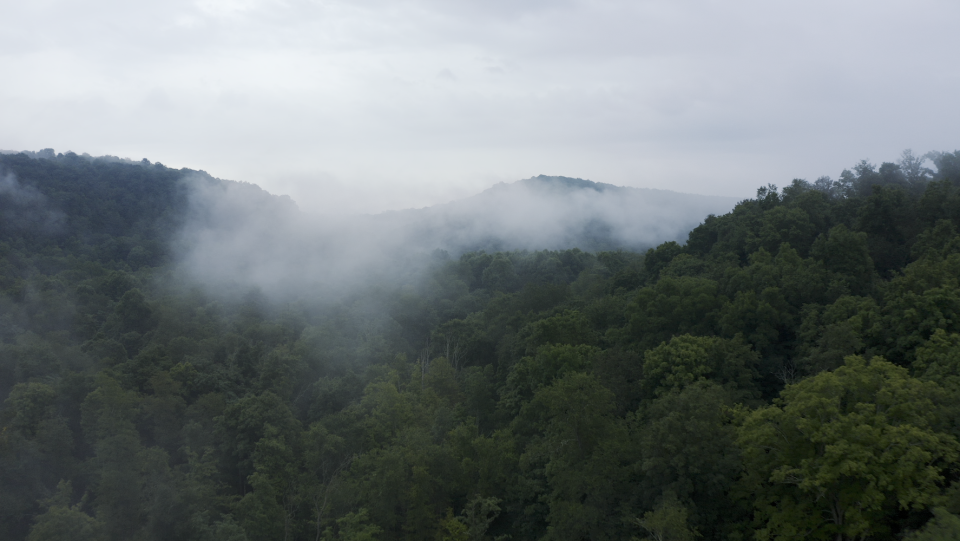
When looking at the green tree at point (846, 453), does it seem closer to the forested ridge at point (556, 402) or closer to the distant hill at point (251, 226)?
Result: the forested ridge at point (556, 402)

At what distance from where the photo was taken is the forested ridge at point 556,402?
17.5m

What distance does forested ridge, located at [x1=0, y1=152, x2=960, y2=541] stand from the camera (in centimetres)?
1747

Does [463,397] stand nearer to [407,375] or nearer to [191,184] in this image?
[407,375]

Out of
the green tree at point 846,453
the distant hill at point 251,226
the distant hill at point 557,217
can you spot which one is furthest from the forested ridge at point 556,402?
the distant hill at point 557,217

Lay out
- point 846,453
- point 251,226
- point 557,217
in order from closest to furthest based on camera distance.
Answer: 1. point 846,453
2. point 251,226
3. point 557,217

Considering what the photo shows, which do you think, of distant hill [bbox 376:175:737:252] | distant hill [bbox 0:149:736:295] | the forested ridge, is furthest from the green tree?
distant hill [bbox 376:175:737:252]

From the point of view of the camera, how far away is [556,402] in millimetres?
23719

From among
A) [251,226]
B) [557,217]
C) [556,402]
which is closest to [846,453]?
[556,402]

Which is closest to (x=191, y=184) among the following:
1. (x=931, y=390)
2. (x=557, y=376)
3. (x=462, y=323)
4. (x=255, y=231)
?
(x=255, y=231)

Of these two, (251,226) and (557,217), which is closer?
(251,226)

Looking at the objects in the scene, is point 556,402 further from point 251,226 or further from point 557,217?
point 557,217

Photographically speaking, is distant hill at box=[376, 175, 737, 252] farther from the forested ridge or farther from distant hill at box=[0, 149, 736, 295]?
the forested ridge

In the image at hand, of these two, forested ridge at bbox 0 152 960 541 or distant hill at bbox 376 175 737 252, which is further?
distant hill at bbox 376 175 737 252

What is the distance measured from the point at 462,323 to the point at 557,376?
71.7 feet
